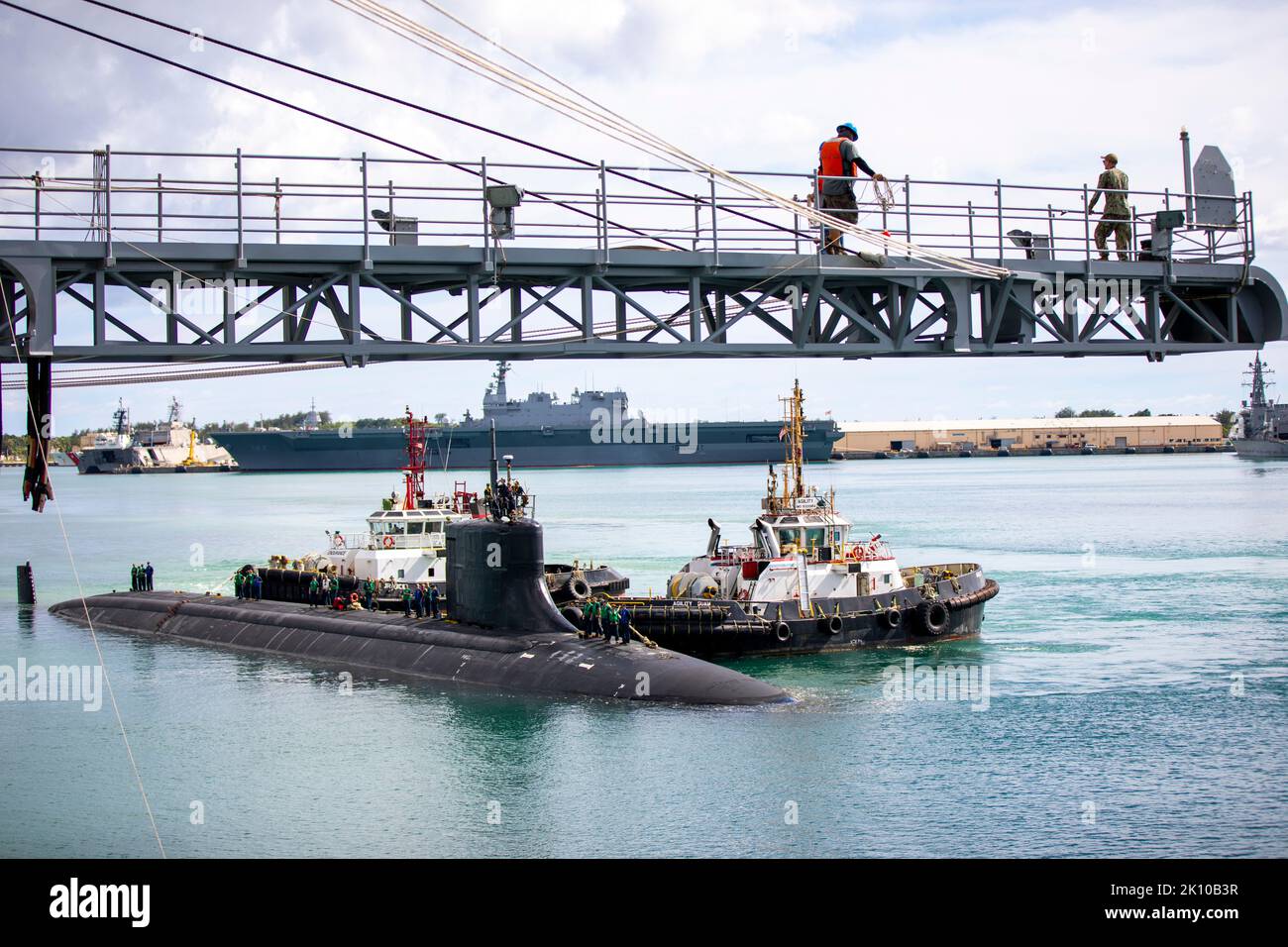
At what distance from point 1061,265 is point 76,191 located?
→ 1527 centimetres

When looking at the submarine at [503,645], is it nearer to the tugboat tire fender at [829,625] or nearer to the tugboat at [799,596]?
the tugboat at [799,596]

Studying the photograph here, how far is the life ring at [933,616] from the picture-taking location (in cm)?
3750

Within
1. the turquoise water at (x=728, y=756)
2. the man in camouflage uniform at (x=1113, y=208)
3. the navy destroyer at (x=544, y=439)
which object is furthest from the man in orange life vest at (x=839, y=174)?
the navy destroyer at (x=544, y=439)

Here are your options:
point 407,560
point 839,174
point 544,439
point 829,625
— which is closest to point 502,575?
point 829,625

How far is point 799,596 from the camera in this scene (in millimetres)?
36812

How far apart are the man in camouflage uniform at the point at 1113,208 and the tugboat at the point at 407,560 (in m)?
22.3

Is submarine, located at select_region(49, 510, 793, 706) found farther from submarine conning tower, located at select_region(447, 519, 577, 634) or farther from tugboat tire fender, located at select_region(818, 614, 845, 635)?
tugboat tire fender, located at select_region(818, 614, 845, 635)

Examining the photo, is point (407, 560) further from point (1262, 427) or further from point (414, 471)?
point (1262, 427)

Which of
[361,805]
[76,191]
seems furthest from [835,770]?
[76,191]

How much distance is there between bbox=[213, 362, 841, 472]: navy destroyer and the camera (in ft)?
497

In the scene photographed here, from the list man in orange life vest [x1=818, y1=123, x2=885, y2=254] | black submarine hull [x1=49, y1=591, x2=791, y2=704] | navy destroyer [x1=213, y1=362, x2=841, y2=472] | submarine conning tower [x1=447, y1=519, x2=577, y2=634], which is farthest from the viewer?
navy destroyer [x1=213, y1=362, x2=841, y2=472]

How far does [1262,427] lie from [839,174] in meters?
163

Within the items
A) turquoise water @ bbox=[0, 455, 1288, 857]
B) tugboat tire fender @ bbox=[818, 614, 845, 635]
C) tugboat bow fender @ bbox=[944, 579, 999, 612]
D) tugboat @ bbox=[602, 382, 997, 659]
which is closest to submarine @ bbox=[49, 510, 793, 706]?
turquoise water @ bbox=[0, 455, 1288, 857]

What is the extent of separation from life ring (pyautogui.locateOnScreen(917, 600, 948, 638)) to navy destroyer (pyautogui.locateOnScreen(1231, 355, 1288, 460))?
13646 centimetres
